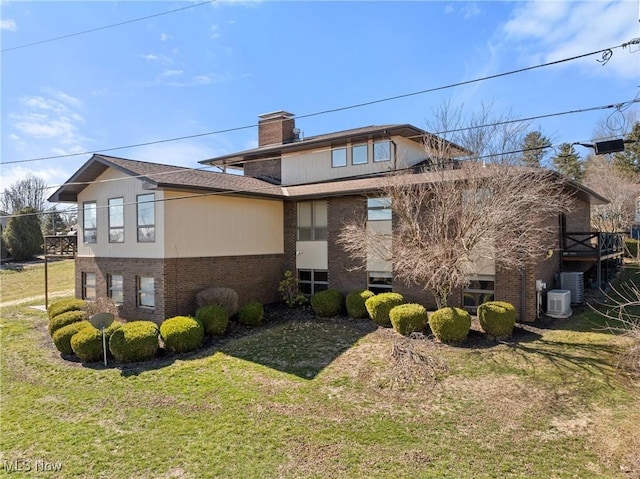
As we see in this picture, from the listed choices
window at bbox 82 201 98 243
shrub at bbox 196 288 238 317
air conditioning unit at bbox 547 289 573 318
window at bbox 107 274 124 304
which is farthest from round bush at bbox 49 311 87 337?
air conditioning unit at bbox 547 289 573 318

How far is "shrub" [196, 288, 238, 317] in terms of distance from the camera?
13.6m

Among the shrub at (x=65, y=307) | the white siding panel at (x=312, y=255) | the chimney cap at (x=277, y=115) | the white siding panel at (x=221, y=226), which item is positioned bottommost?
the shrub at (x=65, y=307)

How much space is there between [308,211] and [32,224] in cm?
3294

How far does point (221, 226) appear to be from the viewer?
48.9ft

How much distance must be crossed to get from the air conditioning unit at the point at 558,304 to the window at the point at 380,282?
537 cm

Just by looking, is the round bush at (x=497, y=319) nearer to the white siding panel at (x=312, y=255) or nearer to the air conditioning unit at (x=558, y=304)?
the air conditioning unit at (x=558, y=304)

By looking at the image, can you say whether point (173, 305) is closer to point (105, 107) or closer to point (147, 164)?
point (147, 164)

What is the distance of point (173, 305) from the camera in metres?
13.4

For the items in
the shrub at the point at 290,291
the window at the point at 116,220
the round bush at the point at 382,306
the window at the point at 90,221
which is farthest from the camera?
the shrub at the point at 290,291

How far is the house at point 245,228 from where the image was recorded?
44.0ft

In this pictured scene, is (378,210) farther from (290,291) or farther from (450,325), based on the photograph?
(450,325)

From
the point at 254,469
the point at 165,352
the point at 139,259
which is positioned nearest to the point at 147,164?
the point at 139,259

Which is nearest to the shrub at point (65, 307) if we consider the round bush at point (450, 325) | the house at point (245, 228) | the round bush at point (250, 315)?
the house at point (245, 228)

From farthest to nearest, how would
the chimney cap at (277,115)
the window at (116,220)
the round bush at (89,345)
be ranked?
1. the chimney cap at (277,115)
2. the window at (116,220)
3. the round bush at (89,345)
